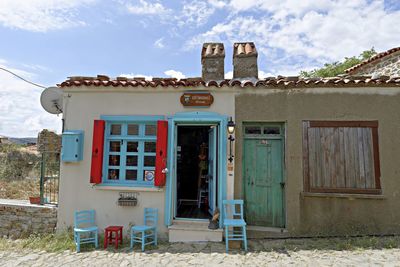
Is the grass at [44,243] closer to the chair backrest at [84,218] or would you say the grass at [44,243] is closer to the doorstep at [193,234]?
the chair backrest at [84,218]

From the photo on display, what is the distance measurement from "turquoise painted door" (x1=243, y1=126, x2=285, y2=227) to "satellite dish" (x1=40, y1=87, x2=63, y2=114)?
5000 mm

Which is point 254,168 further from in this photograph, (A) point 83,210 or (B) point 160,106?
(A) point 83,210

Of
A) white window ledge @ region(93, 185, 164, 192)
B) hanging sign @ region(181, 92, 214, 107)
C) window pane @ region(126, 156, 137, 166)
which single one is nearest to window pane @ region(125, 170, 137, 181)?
window pane @ region(126, 156, 137, 166)

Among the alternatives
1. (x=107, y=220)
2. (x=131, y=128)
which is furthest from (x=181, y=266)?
(x=131, y=128)

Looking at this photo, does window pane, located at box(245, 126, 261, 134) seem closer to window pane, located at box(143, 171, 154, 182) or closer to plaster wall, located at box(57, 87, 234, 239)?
plaster wall, located at box(57, 87, 234, 239)

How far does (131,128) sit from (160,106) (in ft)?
3.15

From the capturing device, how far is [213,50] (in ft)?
23.9

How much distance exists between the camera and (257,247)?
511cm

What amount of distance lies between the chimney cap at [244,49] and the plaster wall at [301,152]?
1.67 metres

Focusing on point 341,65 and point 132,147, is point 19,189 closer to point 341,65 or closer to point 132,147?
point 132,147

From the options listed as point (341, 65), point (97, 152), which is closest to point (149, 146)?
point (97, 152)

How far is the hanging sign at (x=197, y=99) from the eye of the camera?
18.9 feet

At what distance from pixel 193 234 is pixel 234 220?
1.02m

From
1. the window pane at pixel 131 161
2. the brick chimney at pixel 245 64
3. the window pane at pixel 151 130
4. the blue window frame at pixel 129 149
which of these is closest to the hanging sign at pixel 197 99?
the blue window frame at pixel 129 149
